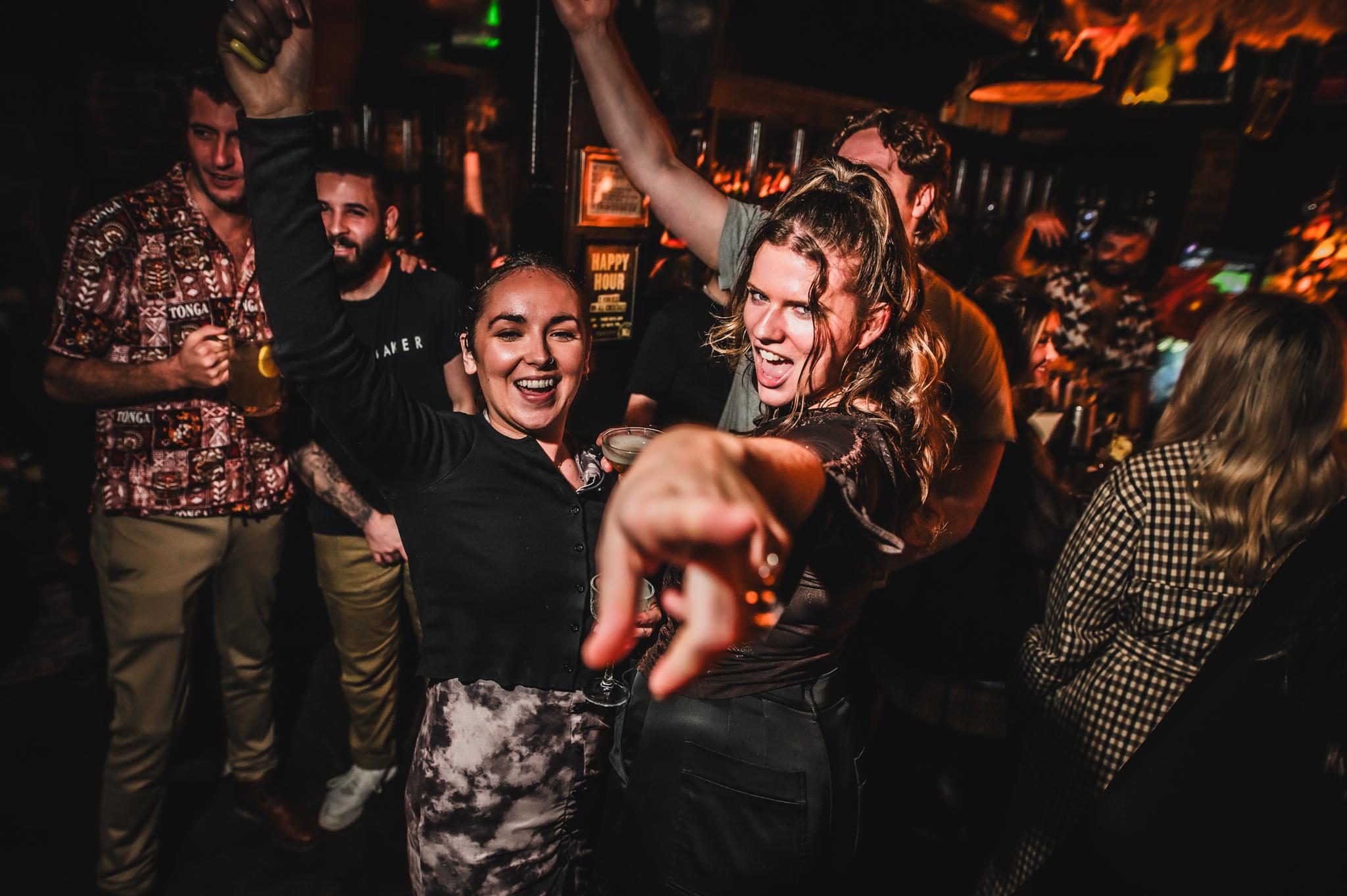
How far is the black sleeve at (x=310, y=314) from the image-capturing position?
109cm

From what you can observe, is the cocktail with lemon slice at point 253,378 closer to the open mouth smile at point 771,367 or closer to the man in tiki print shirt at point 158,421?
the man in tiki print shirt at point 158,421

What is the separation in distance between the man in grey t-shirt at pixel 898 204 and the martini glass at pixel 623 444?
0.37 metres

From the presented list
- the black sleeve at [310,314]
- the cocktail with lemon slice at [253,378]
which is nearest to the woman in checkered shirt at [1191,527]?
the black sleeve at [310,314]

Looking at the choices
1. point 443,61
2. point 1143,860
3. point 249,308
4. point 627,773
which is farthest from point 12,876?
point 443,61

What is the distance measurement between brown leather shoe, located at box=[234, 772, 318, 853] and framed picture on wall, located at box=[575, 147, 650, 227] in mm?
3273

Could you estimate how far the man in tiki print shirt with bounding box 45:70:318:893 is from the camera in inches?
79.9

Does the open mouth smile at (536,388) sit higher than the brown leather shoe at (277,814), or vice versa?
the open mouth smile at (536,388)

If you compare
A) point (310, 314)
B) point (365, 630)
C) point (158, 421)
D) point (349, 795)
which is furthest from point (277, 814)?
point (310, 314)

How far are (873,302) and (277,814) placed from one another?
2.84 meters

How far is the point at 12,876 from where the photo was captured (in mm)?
2289

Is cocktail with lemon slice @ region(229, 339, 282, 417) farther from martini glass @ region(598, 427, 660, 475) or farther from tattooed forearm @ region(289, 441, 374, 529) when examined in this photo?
martini glass @ region(598, 427, 660, 475)

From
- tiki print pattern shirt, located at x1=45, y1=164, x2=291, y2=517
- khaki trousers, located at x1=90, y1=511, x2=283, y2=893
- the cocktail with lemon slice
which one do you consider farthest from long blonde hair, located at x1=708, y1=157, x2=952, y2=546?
khaki trousers, located at x1=90, y1=511, x2=283, y2=893

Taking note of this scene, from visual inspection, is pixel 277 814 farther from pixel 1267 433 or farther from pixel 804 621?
pixel 1267 433

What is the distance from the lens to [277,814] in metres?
2.57
